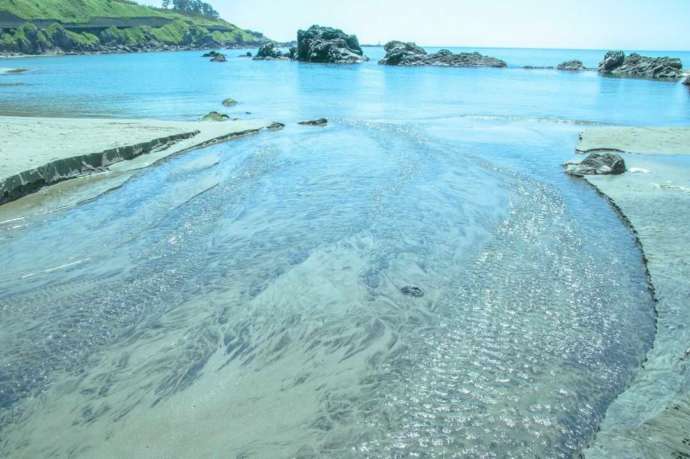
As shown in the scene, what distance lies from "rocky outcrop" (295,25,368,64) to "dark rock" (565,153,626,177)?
401 feet

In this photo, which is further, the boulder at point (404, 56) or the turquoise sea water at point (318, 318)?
the boulder at point (404, 56)

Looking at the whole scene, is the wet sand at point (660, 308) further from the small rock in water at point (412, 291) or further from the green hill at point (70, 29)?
the green hill at point (70, 29)

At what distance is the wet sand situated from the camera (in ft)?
17.7

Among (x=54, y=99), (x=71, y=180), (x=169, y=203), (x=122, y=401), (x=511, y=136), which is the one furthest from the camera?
(x=54, y=99)

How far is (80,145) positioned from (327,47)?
420ft

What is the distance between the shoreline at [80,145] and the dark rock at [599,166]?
1756 centimetres

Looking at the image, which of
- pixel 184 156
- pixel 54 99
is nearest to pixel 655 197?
pixel 184 156

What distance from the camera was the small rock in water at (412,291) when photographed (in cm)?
910

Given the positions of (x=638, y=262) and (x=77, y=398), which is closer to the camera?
(x=77, y=398)

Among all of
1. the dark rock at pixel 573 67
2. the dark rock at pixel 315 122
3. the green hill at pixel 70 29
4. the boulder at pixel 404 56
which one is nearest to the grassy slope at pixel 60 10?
the green hill at pixel 70 29

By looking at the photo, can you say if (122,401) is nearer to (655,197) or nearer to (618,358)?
(618,358)

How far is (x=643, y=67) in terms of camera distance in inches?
3561

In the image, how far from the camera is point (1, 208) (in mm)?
13109

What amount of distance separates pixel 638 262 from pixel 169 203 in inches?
533
